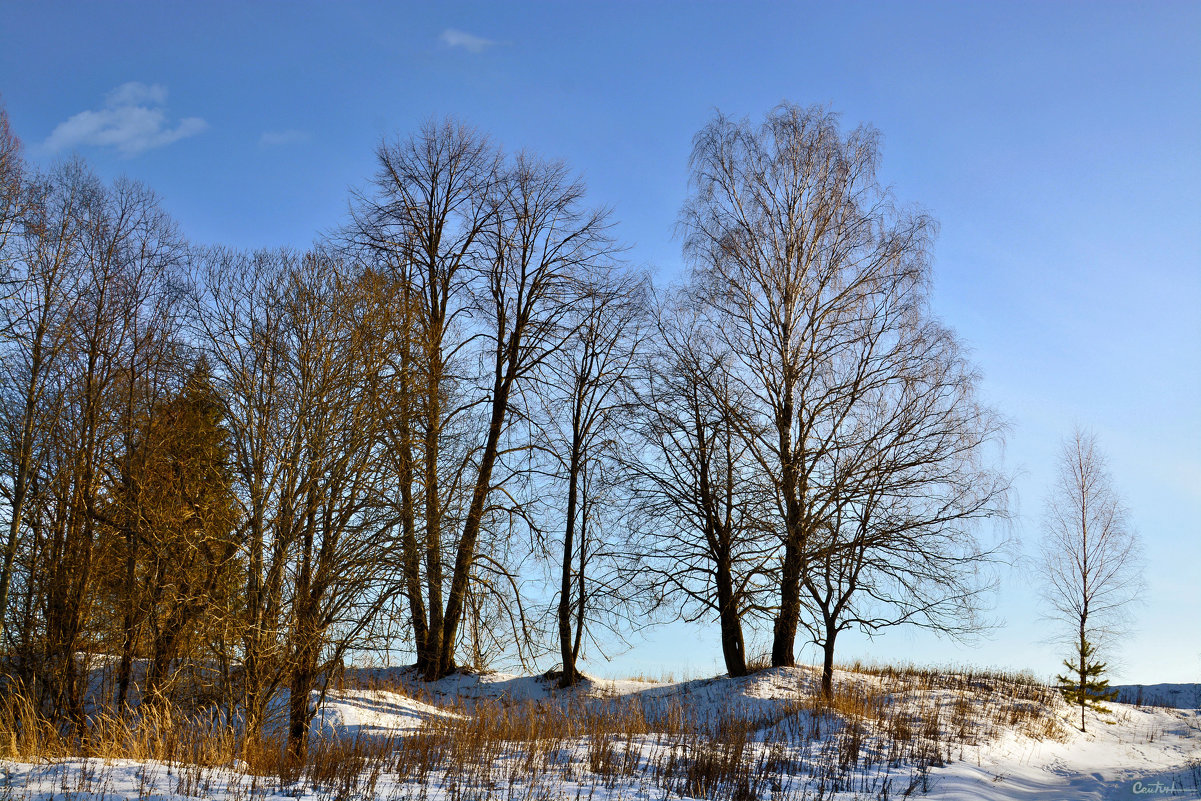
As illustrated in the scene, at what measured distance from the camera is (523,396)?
1888 centimetres

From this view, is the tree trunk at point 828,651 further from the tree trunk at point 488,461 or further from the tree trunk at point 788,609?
the tree trunk at point 488,461

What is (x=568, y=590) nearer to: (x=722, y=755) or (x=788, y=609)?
(x=788, y=609)

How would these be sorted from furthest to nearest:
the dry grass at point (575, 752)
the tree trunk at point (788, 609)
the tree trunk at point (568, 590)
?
the tree trunk at point (568, 590)
the tree trunk at point (788, 609)
the dry grass at point (575, 752)

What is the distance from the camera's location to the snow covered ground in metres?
7.39

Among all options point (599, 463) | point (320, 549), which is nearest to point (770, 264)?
point (599, 463)

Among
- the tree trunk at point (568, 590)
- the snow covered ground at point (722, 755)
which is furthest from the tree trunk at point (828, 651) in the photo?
the tree trunk at point (568, 590)

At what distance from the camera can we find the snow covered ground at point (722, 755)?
7.39 meters

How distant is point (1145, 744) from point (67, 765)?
17070 millimetres

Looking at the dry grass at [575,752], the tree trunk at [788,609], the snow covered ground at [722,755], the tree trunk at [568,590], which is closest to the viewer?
the snow covered ground at [722,755]

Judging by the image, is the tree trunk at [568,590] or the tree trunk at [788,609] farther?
the tree trunk at [568,590]

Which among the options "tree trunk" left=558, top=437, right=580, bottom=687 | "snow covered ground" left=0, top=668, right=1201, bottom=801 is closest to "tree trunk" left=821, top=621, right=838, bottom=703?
"snow covered ground" left=0, top=668, right=1201, bottom=801

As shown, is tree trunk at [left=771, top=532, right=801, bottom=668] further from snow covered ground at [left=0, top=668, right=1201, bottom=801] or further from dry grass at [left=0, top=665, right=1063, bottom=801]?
dry grass at [left=0, top=665, right=1063, bottom=801]

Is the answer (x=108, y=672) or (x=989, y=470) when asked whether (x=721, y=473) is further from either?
(x=108, y=672)

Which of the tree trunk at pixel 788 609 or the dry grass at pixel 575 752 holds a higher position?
the tree trunk at pixel 788 609
